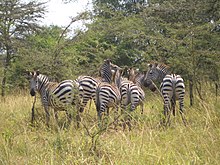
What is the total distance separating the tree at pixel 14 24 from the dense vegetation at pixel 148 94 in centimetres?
5

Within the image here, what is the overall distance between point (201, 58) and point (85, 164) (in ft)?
22.4

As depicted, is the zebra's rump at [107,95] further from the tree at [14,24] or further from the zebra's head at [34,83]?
the tree at [14,24]

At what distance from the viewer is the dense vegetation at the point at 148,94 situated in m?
3.99

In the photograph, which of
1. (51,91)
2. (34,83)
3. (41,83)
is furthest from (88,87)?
(34,83)

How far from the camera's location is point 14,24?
54.9 ft

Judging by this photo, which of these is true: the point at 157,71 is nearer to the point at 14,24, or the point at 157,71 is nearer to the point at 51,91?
the point at 51,91

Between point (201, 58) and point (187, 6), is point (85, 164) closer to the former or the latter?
point (201, 58)

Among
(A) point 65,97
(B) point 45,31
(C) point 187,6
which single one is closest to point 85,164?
(A) point 65,97

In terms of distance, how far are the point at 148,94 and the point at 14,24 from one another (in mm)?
7470

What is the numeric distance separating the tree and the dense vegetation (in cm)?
5

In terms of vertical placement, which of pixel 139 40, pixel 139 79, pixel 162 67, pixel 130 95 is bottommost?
pixel 130 95

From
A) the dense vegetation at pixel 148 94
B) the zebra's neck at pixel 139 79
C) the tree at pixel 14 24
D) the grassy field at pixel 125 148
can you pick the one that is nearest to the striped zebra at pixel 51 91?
the dense vegetation at pixel 148 94

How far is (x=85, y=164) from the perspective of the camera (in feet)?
12.4

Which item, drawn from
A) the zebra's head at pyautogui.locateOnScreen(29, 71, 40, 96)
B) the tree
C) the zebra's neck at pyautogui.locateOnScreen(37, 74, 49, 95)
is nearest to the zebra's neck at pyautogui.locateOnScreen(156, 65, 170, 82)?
the zebra's neck at pyautogui.locateOnScreen(37, 74, 49, 95)
